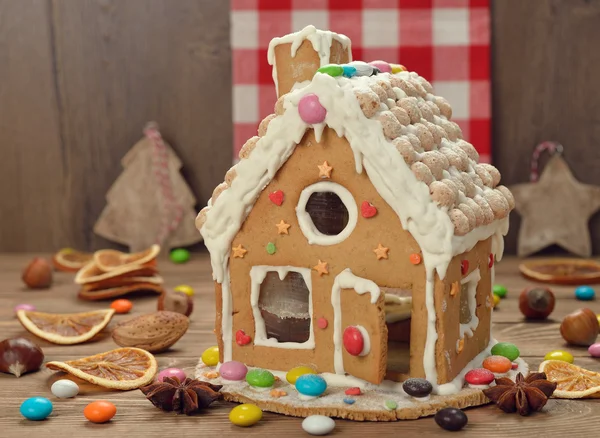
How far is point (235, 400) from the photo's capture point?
1708mm

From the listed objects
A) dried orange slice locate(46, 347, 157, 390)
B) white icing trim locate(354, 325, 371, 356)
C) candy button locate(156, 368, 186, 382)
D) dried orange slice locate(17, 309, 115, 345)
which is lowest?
dried orange slice locate(17, 309, 115, 345)

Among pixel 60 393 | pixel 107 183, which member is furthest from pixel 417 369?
pixel 107 183

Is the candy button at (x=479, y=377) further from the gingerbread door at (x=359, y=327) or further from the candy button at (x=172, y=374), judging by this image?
the candy button at (x=172, y=374)

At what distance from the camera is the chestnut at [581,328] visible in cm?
A: 204

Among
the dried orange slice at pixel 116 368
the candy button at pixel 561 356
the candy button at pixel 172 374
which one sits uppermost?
the candy button at pixel 172 374

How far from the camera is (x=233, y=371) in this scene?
5.79 feet

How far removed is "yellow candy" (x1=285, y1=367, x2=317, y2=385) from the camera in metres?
1.74

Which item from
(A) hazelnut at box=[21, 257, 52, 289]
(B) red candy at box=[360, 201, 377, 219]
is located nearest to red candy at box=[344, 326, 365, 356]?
(B) red candy at box=[360, 201, 377, 219]

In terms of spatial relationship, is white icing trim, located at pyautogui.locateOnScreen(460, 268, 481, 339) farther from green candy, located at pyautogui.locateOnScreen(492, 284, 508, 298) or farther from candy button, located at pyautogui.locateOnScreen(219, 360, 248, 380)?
green candy, located at pyautogui.locateOnScreen(492, 284, 508, 298)

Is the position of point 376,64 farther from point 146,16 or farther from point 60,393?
point 146,16

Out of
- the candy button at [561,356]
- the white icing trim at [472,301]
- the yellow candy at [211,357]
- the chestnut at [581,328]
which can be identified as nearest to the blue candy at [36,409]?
the yellow candy at [211,357]

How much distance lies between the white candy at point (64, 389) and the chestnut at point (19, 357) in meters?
0.16

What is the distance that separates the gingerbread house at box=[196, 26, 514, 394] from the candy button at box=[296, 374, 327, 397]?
3.1 inches

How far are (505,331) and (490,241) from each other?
403 mm
